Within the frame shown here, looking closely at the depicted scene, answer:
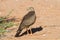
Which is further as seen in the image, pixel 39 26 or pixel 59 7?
pixel 59 7

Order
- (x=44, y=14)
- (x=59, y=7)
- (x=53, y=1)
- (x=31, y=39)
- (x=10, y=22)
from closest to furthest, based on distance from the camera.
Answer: (x=31, y=39) < (x=10, y=22) < (x=44, y=14) < (x=59, y=7) < (x=53, y=1)

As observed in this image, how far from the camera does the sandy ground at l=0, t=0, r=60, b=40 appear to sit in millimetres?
10578

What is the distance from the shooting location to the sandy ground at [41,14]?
10578 millimetres

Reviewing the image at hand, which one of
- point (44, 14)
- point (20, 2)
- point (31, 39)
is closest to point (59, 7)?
point (44, 14)

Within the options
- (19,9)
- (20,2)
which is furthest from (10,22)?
(20,2)

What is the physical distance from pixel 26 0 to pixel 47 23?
4106 millimetres

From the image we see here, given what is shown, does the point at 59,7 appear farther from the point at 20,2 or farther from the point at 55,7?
the point at 20,2

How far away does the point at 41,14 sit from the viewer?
43.5 ft

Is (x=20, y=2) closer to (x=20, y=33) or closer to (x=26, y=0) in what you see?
(x=26, y=0)

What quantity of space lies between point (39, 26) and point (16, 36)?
1.42 meters

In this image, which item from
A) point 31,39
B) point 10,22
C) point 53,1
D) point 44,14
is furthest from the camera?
point 53,1

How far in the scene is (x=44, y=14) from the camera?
13.2 metres

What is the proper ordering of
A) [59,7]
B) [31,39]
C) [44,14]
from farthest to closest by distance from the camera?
[59,7] → [44,14] → [31,39]

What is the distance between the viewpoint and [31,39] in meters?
10.3
